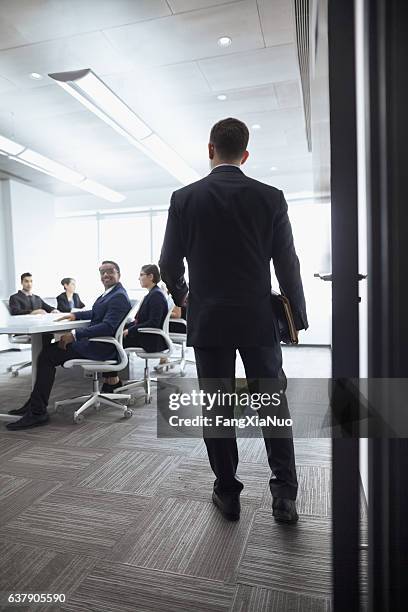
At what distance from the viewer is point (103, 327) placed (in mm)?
2805

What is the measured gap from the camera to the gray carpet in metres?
1.20

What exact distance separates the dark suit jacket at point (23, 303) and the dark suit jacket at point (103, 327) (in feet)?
9.47

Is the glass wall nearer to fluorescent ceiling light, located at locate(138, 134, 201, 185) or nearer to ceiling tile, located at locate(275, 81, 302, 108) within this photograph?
fluorescent ceiling light, located at locate(138, 134, 201, 185)

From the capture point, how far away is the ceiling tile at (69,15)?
2.67 meters

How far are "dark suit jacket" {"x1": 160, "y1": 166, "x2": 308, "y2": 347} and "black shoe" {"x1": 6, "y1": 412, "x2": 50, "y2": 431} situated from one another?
1693 millimetres

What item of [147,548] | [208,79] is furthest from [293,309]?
[208,79]

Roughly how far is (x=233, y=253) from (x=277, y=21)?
232cm

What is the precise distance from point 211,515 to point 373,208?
136cm

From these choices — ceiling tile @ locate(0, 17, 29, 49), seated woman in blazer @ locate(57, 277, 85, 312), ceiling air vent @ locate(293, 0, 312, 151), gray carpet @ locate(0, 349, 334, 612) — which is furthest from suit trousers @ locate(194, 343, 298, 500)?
seated woman in blazer @ locate(57, 277, 85, 312)

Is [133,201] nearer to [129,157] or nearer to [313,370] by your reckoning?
[129,157]

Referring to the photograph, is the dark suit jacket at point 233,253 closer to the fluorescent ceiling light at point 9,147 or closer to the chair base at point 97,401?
the chair base at point 97,401

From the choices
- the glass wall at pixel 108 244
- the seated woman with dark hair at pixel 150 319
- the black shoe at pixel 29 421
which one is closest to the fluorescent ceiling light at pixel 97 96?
the seated woman with dark hair at pixel 150 319

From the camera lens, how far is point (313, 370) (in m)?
4.89

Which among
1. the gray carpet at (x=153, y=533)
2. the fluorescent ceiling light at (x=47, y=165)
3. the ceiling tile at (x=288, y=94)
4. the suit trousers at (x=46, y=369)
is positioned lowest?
the gray carpet at (x=153, y=533)
